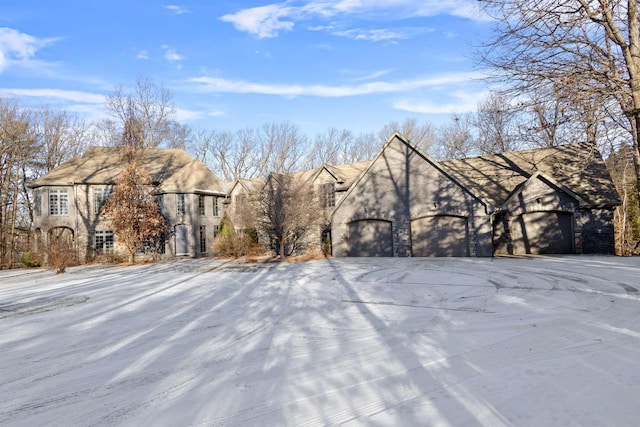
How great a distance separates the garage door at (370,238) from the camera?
2123 centimetres

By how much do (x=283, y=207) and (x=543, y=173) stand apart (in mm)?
13051

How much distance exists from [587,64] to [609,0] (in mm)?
1822

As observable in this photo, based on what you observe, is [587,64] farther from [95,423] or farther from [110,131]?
[110,131]

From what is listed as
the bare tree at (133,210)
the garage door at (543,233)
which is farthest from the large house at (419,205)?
the bare tree at (133,210)

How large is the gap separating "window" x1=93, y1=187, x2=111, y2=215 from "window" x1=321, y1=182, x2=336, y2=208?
15.1 metres

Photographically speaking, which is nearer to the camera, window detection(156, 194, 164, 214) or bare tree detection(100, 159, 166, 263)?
bare tree detection(100, 159, 166, 263)

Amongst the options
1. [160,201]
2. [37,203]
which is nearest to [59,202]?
[37,203]

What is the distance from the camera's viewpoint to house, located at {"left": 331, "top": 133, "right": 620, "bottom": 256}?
18.0 meters

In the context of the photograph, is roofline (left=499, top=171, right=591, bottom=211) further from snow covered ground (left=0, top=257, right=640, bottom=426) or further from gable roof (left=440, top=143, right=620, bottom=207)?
snow covered ground (left=0, top=257, right=640, bottom=426)

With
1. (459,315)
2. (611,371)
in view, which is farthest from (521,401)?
(459,315)

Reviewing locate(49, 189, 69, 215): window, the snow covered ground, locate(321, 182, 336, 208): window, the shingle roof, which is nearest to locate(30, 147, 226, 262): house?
locate(49, 189, 69, 215): window

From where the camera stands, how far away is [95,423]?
3551mm

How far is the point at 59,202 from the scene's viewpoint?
86.3 feet

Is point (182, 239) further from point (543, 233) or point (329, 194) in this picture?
point (543, 233)
